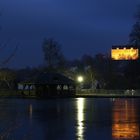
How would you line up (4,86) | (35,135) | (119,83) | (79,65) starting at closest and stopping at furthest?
(4,86), (35,135), (119,83), (79,65)

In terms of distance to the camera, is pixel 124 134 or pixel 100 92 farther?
pixel 100 92

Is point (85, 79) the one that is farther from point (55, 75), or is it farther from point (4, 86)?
point (4, 86)

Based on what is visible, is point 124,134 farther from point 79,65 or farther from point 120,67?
point 79,65

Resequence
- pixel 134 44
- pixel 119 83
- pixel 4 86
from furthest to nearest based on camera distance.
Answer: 1. pixel 119 83
2. pixel 134 44
3. pixel 4 86

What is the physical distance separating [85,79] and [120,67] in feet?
30.0

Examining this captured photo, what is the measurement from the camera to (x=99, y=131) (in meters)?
21.9

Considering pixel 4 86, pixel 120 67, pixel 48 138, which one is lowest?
pixel 48 138

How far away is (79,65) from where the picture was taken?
143750 mm

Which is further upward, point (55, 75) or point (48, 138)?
point (55, 75)

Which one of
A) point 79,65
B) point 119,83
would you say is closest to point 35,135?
point 119,83

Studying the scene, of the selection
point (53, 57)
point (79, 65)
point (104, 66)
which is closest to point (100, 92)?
point (53, 57)

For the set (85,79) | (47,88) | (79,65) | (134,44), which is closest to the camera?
(47,88)

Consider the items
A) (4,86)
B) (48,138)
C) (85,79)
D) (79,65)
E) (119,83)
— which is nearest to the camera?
(4,86)

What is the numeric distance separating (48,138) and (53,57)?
95.1 metres
